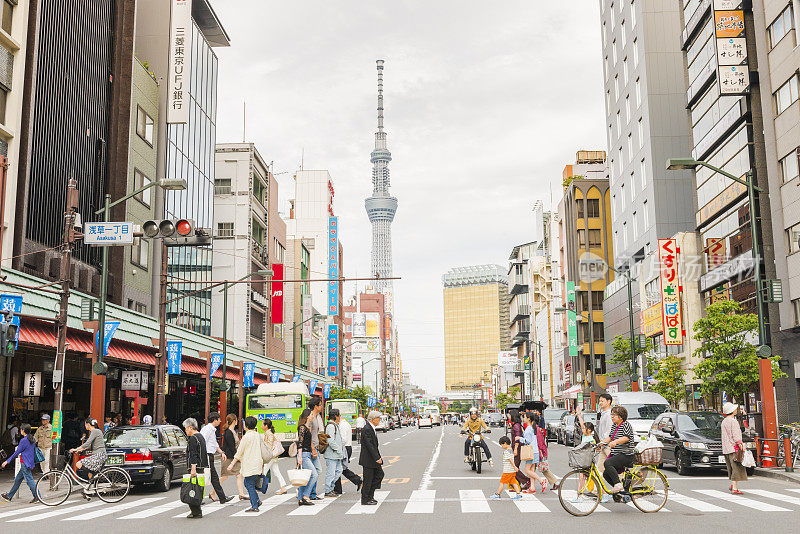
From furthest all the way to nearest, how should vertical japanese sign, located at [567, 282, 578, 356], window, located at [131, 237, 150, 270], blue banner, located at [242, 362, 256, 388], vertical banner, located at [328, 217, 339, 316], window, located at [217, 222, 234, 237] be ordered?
vertical banner, located at [328, 217, 339, 316] → vertical japanese sign, located at [567, 282, 578, 356] → window, located at [217, 222, 234, 237] → blue banner, located at [242, 362, 256, 388] → window, located at [131, 237, 150, 270]

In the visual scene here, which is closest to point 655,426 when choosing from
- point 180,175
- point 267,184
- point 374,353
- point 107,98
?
point 107,98

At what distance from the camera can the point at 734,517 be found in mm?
12875

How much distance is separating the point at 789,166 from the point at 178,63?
35.5 metres

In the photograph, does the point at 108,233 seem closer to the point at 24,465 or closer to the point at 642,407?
the point at 24,465

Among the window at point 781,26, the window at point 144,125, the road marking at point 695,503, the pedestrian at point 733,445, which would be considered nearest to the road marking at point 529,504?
the road marking at point 695,503

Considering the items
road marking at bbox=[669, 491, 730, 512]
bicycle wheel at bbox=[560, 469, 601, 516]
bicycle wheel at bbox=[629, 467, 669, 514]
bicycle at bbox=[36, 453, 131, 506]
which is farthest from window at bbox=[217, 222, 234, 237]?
bicycle wheel at bbox=[629, 467, 669, 514]

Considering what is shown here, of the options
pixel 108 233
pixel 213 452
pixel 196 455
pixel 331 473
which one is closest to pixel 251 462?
pixel 196 455

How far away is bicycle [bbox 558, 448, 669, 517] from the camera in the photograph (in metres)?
13.2

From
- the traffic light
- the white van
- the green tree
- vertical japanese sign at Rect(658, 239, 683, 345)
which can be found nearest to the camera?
the traffic light

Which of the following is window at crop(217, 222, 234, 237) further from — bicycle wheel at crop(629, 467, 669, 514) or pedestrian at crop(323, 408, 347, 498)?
bicycle wheel at crop(629, 467, 669, 514)

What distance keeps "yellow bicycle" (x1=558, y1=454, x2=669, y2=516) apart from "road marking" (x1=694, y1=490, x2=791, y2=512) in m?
1.96

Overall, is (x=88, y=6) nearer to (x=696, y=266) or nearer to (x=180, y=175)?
(x=180, y=175)

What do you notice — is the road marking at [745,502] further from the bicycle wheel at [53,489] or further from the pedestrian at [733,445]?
the bicycle wheel at [53,489]

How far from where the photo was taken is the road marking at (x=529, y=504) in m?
14.1
